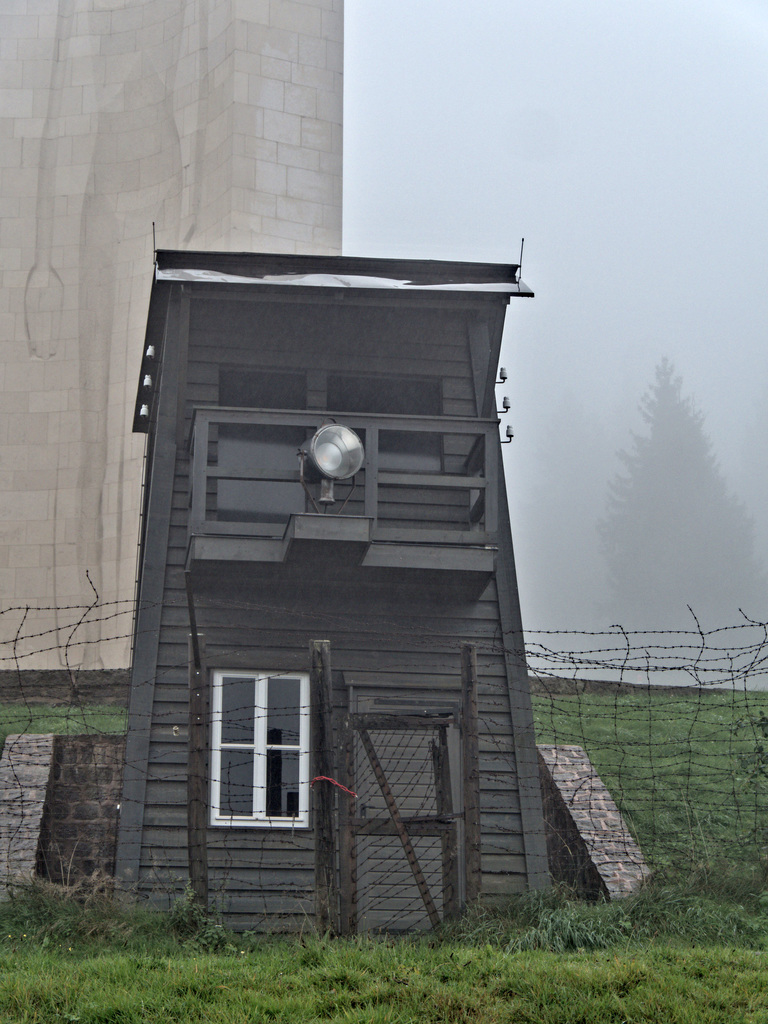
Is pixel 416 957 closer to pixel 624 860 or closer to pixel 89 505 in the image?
pixel 624 860

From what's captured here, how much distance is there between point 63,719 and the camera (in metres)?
19.4

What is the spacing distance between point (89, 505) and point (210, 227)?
320 inches

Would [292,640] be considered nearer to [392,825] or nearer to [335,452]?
[335,452]

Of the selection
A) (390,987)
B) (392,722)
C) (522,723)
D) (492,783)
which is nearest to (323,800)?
(392,722)

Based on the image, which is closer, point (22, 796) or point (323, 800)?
point (323, 800)

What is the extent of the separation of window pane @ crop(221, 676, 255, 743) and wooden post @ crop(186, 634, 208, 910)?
7.63ft

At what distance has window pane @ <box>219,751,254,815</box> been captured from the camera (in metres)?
12.6

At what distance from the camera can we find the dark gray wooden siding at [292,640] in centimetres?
1216

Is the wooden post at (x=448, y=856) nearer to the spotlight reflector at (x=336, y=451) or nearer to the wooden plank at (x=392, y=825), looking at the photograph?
the wooden plank at (x=392, y=825)

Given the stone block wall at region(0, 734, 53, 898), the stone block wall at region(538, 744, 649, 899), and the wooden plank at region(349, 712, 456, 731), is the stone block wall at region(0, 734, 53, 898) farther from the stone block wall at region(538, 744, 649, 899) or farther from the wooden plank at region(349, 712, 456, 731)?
the stone block wall at region(538, 744, 649, 899)

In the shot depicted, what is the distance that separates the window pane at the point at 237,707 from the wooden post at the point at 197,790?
232cm

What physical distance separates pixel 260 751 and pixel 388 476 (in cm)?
335

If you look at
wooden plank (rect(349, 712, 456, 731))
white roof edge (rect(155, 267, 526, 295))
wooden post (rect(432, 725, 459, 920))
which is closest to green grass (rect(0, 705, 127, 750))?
white roof edge (rect(155, 267, 526, 295))

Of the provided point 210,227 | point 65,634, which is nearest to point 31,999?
point 65,634
